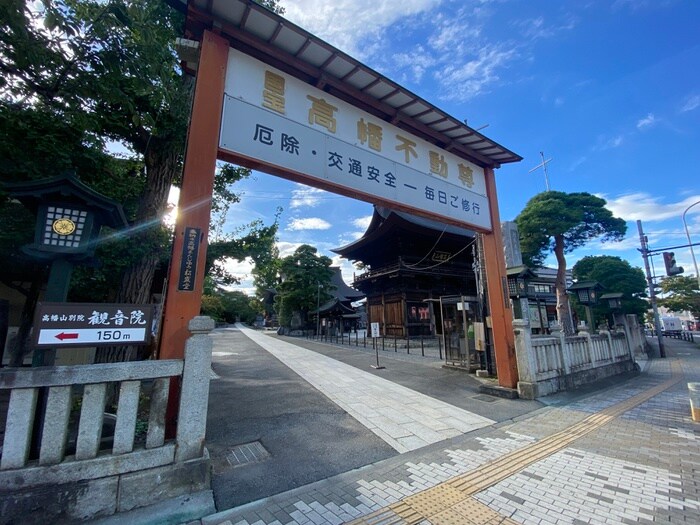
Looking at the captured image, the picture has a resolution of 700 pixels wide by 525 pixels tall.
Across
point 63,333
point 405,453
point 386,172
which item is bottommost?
point 405,453

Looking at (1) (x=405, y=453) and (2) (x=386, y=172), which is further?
(2) (x=386, y=172)

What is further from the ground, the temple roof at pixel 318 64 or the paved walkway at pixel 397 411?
the temple roof at pixel 318 64

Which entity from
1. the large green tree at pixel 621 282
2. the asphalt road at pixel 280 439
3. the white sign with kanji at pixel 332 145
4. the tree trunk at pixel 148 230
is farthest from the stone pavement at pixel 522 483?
the large green tree at pixel 621 282

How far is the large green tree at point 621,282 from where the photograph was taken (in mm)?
20781

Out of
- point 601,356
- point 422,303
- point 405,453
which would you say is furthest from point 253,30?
point 422,303

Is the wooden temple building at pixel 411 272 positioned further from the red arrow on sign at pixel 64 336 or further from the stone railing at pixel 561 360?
the red arrow on sign at pixel 64 336

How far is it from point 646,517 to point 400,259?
19152 millimetres

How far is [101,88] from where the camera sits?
3754mm

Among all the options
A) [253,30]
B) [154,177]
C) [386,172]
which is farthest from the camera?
[154,177]

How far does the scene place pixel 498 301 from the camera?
24.5ft

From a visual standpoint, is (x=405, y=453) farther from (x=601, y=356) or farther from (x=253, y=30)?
(x=601, y=356)

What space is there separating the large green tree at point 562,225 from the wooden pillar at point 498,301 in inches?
542

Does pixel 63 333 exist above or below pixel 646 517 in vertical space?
above

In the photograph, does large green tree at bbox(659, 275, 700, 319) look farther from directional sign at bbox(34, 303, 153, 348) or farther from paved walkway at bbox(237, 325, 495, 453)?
directional sign at bbox(34, 303, 153, 348)
